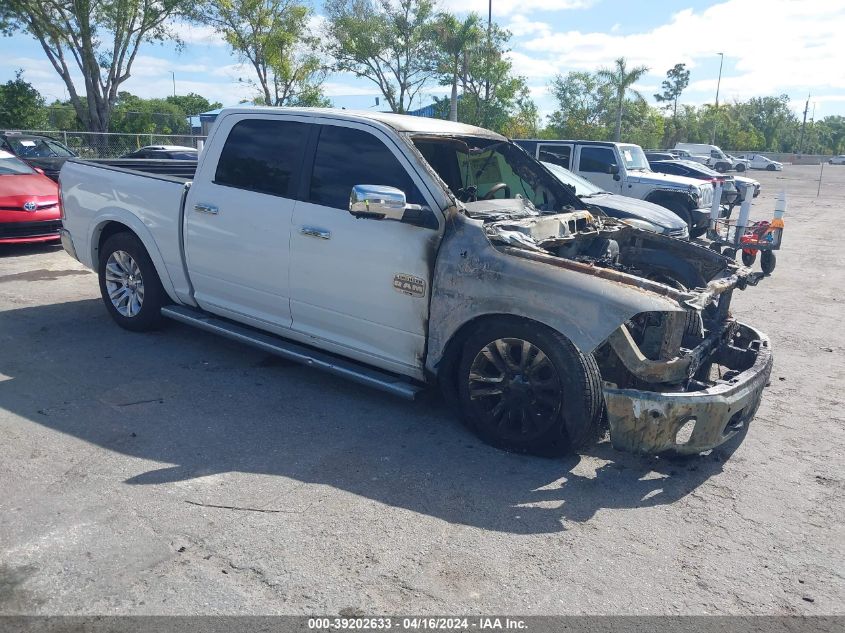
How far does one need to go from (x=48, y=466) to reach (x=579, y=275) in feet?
10.3

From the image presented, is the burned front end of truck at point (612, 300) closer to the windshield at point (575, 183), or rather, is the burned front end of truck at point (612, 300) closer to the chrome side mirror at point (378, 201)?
the chrome side mirror at point (378, 201)

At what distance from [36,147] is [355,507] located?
1515 centimetres

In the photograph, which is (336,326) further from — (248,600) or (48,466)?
(248,600)

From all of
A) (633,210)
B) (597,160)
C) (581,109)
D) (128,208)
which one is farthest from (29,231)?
(581,109)

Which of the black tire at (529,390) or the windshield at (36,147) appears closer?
the black tire at (529,390)

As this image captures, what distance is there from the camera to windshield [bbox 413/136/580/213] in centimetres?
521

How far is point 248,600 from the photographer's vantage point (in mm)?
2943

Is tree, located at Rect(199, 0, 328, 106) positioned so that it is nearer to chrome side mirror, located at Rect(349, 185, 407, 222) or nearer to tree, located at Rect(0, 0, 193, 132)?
tree, located at Rect(0, 0, 193, 132)

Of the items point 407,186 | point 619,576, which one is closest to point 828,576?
point 619,576

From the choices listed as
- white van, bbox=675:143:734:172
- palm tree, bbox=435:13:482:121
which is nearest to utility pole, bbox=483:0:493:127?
palm tree, bbox=435:13:482:121

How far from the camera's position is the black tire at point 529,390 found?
4.02m

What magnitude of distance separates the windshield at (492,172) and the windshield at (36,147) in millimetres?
13106

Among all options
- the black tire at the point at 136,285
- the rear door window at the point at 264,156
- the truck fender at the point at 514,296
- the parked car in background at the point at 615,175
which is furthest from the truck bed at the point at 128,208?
the parked car in background at the point at 615,175

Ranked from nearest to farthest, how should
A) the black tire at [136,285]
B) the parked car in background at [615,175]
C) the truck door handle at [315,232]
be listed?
the truck door handle at [315,232] → the black tire at [136,285] → the parked car in background at [615,175]
